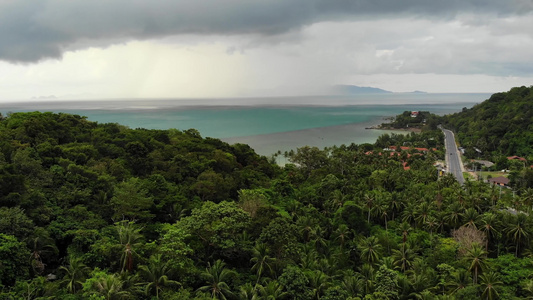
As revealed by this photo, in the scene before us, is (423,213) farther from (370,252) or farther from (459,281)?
(459,281)

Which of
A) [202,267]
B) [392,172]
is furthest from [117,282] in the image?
[392,172]

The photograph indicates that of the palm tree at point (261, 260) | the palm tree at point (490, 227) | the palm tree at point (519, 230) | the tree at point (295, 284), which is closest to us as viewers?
the tree at point (295, 284)

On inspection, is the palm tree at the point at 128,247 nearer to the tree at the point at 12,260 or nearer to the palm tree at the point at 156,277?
the palm tree at the point at 156,277

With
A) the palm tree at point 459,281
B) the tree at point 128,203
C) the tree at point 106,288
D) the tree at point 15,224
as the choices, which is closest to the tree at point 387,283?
the palm tree at point 459,281

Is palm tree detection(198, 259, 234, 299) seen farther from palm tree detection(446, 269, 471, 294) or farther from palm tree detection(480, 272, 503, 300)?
palm tree detection(480, 272, 503, 300)

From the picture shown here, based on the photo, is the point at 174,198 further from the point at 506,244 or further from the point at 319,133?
the point at 319,133
